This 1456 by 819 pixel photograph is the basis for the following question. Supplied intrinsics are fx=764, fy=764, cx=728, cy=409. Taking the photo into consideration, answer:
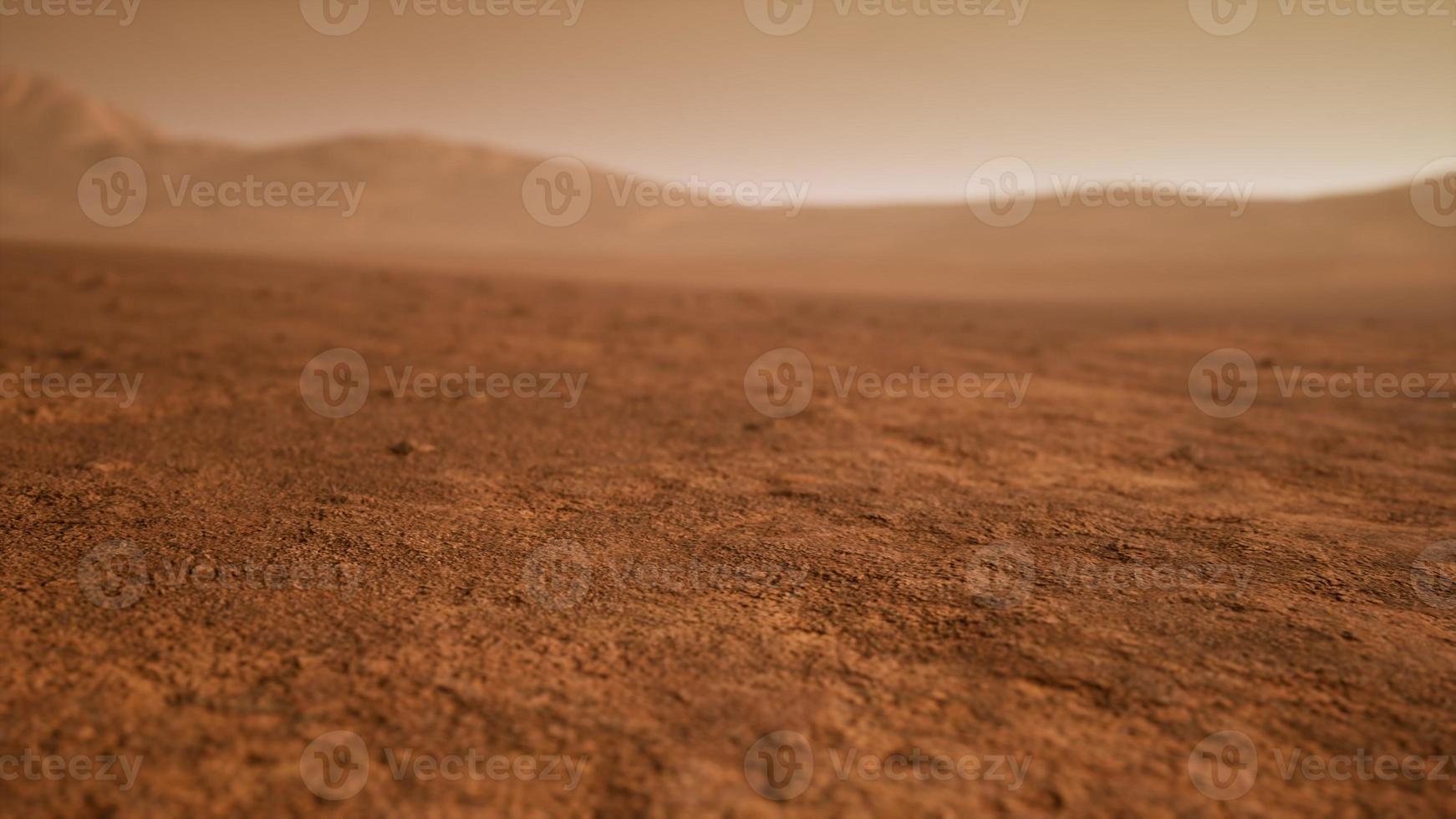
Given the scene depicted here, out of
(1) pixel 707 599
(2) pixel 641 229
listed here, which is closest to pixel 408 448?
(1) pixel 707 599

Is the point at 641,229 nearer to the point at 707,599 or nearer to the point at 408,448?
the point at 408,448

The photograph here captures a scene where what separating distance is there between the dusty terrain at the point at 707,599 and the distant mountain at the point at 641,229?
26.1 metres

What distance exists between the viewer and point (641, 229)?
93.7 m

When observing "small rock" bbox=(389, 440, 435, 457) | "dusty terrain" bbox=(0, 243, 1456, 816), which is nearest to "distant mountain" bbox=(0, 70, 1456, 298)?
"dusty terrain" bbox=(0, 243, 1456, 816)

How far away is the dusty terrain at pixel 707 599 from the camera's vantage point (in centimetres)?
180

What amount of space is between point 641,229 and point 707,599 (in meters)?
94.4

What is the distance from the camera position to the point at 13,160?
4139 inches

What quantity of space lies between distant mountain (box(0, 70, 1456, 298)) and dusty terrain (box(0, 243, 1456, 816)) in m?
26.1

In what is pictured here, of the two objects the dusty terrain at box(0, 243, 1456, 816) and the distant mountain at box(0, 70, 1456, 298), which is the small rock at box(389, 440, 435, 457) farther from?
the distant mountain at box(0, 70, 1456, 298)

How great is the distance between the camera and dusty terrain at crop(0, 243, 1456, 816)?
5.92 feet

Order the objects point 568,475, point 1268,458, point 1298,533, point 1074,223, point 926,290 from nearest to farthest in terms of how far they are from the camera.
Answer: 1. point 1298,533
2. point 568,475
3. point 1268,458
4. point 926,290
5. point 1074,223

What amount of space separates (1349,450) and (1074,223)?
7148 centimetres

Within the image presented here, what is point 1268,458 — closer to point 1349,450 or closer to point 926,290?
point 1349,450

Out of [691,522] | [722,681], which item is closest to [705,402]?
[691,522]
